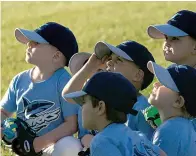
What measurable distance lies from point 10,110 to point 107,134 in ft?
6.51

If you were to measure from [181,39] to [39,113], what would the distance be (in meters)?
1.24

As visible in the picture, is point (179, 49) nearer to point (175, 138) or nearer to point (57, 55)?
point (57, 55)

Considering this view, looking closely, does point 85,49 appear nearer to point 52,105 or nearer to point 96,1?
point 96,1

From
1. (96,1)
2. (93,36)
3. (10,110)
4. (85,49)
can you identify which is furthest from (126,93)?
(96,1)

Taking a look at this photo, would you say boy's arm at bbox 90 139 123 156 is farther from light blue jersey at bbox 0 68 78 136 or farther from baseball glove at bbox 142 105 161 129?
light blue jersey at bbox 0 68 78 136

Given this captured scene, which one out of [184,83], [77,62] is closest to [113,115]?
[184,83]

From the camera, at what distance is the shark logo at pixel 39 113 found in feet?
19.8

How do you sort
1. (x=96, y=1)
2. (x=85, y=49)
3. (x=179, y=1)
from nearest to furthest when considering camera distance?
(x=85, y=49)
(x=179, y=1)
(x=96, y=1)

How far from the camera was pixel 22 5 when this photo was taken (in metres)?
17.4

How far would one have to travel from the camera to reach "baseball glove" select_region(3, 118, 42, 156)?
6023mm

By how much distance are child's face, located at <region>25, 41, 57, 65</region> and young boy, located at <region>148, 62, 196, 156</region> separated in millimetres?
1264

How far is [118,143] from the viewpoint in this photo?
4.50 meters

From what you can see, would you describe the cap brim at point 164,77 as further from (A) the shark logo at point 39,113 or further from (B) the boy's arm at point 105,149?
(A) the shark logo at point 39,113

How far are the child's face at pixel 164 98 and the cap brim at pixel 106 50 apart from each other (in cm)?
62
